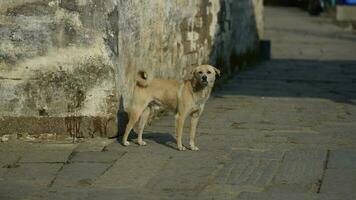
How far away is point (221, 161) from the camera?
8.05 m

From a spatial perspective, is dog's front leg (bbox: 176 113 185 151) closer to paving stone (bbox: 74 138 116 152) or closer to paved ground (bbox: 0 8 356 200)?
paved ground (bbox: 0 8 356 200)

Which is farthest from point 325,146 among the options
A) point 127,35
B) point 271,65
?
point 271,65

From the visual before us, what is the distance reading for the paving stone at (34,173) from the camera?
736cm

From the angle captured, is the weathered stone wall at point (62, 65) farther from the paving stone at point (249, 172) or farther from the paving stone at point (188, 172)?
the paving stone at point (249, 172)

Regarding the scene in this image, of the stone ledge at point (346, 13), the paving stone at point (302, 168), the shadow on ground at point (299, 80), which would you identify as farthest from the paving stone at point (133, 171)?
the stone ledge at point (346, 13)

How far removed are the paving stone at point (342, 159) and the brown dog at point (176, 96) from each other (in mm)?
1412

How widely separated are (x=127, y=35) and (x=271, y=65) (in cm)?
1013

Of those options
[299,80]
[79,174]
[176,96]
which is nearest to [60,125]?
[176,96]

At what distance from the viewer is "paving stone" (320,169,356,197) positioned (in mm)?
6895

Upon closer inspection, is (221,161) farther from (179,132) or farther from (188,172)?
(179,132)

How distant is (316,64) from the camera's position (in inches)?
760

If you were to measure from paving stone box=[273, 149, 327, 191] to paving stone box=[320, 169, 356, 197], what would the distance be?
0.29 feet

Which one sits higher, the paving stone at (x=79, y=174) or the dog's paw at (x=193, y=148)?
the paving stone at (x=79, y=174)

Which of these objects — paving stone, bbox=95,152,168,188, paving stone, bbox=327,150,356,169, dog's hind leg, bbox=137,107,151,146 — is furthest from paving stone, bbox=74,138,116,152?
paving stone, bbox=327,150,356,169
